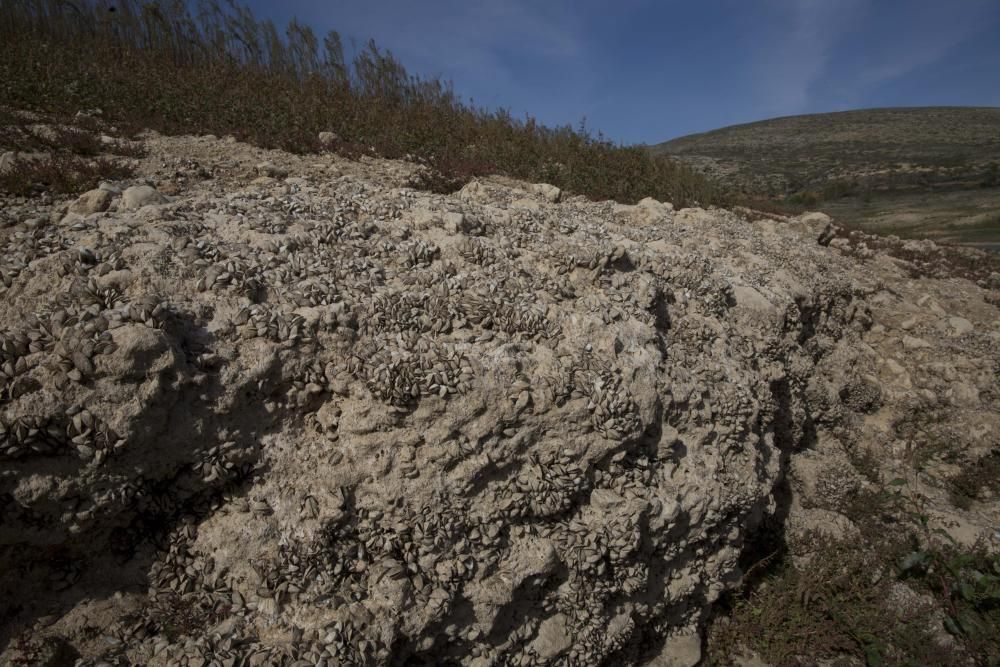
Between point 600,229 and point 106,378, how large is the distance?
5014mm

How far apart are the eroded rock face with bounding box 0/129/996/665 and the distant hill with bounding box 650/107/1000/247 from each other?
19054 millimetres

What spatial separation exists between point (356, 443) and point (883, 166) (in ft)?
173

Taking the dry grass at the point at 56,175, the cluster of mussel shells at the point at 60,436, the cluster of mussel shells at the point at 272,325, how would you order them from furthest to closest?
the dry grass at the point at 56,175
the cluster of mussel shells at the point at 272,325
the cluster of mussel shells at the point at 60,436

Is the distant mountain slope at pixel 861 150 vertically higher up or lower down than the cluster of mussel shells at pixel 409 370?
higher up

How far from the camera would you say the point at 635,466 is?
4043 millimetres

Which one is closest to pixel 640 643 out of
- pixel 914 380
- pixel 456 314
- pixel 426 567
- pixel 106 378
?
pixel 426 567

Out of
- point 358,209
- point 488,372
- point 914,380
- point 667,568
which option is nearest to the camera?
point 488,372

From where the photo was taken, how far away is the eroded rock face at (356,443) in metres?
2.84

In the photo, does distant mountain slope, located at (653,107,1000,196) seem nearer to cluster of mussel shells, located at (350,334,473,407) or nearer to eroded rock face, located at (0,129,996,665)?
eroded rock face, located at (0,129,996,665)

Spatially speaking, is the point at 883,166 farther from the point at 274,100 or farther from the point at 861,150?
the point at 274,100

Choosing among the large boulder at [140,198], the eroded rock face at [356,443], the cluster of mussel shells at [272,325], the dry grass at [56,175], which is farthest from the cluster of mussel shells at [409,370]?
the dry grass at [56,175]

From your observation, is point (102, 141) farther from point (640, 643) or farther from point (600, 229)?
point (640, 643)

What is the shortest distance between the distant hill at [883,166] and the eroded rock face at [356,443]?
1905 cm

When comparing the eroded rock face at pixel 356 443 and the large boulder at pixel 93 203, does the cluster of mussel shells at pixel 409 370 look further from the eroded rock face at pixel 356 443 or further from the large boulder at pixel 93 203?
the large boulder at pixel 93 203
